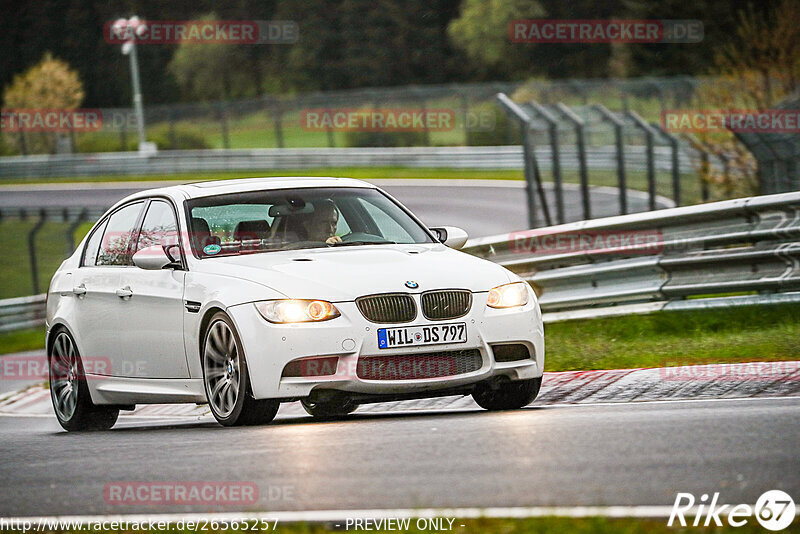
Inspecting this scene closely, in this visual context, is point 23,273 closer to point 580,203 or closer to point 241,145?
point 580,203

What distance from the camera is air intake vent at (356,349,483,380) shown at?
8.12 m

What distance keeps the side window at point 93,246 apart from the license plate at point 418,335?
319 cm

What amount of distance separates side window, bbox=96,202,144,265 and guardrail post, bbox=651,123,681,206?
10427 millimetres

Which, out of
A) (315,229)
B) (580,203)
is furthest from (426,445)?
(580,203)

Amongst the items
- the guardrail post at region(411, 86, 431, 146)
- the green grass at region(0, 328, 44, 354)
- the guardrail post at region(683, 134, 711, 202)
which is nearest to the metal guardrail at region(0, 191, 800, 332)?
the guardrail post at region(683, 134, 711, 202)

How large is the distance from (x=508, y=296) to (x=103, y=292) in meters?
2.97

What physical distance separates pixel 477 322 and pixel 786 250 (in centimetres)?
415

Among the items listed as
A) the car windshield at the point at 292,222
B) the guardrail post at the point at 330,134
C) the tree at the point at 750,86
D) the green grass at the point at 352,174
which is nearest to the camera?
the car windshield at the point at 292,222

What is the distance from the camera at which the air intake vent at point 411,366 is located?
8.12m

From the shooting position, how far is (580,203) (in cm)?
2016

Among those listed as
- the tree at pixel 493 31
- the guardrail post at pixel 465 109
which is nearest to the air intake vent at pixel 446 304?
the guardrail post at pixel 465 109

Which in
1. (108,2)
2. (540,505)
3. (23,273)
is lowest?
(23,273)

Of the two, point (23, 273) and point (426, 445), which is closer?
point (426, 445)

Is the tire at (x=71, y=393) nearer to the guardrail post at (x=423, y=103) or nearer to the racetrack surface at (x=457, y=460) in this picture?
the racetrack surface at (x=457, y=460)
